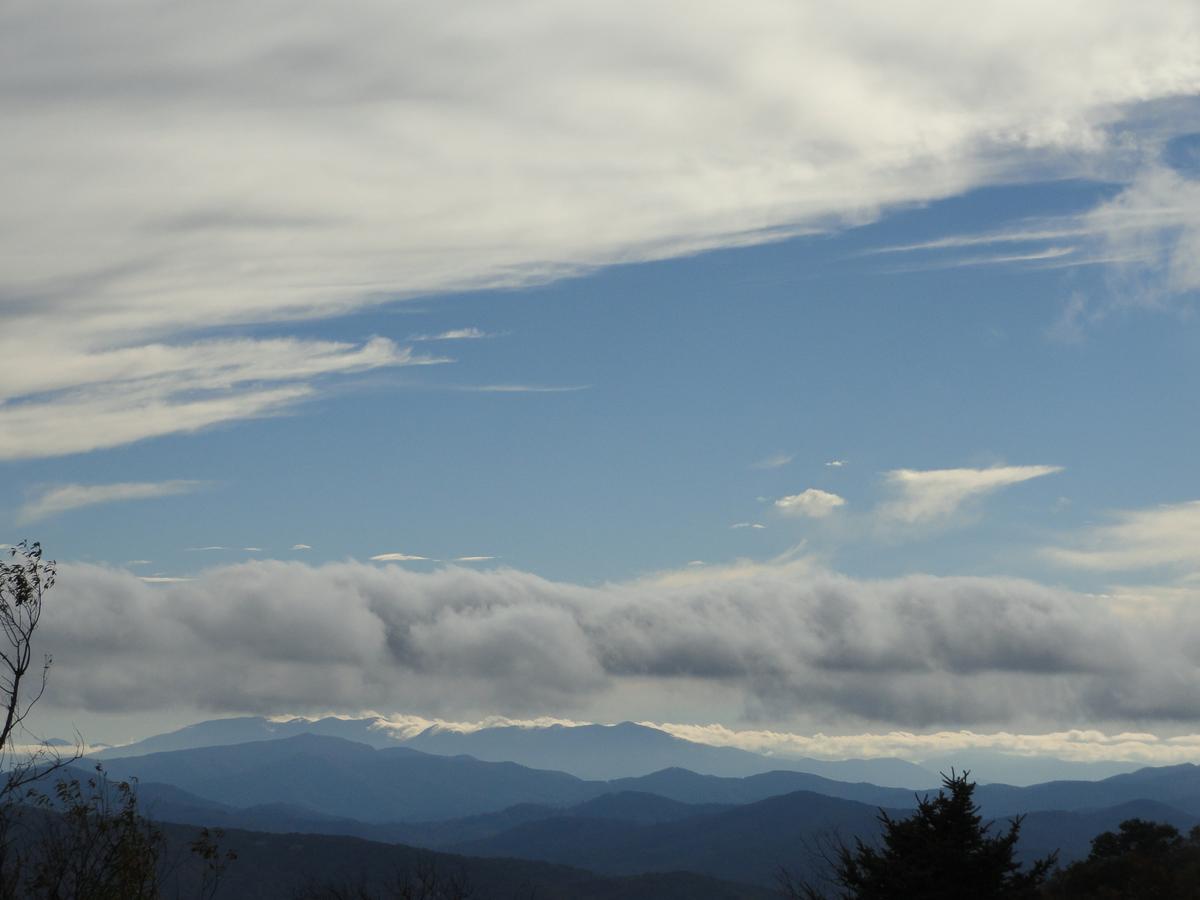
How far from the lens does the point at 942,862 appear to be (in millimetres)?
59375

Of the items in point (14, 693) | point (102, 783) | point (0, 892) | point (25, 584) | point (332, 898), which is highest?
point (25, 584)

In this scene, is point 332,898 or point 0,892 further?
point 332,898

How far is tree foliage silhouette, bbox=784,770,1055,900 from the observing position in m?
59.2

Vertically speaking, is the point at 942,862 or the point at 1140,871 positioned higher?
the point at 942,862

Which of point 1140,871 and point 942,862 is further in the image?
point 1140,871

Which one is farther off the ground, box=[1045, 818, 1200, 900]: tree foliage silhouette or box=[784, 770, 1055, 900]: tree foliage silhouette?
box=[784, 770, 1055, 900]: tree foliage silhouette

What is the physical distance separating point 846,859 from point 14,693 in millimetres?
39090

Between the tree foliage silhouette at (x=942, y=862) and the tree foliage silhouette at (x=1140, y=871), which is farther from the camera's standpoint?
the tree foliage silhouette at (x=1140, y=871)

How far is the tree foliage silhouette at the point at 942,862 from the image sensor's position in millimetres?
59156

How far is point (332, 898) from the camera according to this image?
79062 millimetres

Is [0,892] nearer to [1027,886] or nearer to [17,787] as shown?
[17,787]

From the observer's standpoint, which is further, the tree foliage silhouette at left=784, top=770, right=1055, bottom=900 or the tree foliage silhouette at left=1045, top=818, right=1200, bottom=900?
the tree foliage silhouette at left=1045, top=818, right=1200, bottom=900

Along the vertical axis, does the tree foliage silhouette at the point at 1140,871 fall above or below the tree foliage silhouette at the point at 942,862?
below

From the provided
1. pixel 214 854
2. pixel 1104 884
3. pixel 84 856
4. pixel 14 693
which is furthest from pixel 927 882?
pixel 14 693
